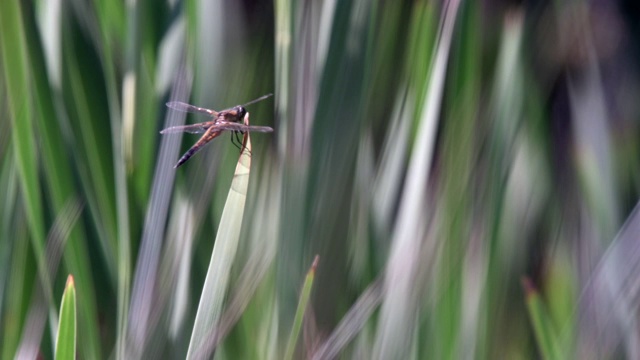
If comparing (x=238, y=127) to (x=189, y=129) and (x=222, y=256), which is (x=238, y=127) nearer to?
(x=189, y=129)

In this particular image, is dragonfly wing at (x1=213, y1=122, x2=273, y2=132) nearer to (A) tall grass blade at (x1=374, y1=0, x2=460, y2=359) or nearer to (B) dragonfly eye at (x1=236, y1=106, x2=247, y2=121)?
(B) dragonfly eye at (x1=236, y1=106, x2=247, y2=121)

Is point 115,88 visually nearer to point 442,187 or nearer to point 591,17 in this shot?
point 442,187

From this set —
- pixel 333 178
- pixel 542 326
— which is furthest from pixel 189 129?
pixel 542 326

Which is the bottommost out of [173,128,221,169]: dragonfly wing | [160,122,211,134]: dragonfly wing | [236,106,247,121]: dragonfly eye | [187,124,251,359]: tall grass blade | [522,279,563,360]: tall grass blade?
[522,279,563,360]: tall grass blade

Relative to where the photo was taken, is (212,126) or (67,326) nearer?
(67,326)

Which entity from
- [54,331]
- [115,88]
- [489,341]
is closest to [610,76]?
[489,341]

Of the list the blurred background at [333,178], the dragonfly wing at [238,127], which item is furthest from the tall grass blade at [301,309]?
the dragonfly wing at [238,127]

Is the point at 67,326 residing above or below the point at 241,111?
below

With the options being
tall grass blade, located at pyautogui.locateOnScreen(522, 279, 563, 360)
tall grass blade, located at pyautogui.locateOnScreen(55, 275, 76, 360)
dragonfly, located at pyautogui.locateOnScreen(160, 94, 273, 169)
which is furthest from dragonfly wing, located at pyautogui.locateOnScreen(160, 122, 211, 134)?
tall grass blade, located at pyautogui.locateOnScreen(522, 279, 563, 360)
